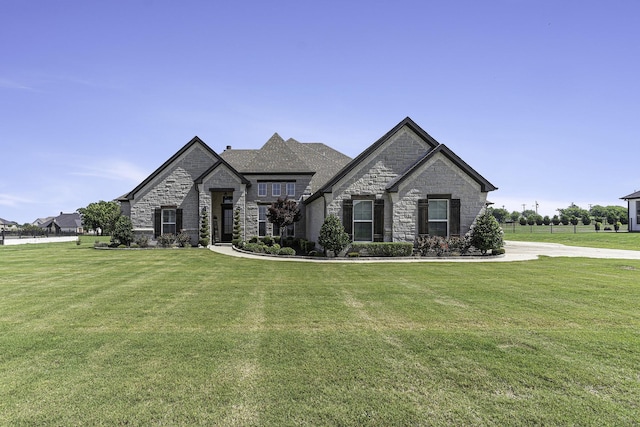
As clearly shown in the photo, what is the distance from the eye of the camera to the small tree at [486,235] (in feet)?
63.9

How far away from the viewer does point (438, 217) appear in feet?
67.3

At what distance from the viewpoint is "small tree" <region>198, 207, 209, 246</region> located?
2670cm

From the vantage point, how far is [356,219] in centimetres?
2062

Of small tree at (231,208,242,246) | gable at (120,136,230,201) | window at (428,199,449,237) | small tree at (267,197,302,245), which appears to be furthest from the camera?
gable at (120,136,230,201)

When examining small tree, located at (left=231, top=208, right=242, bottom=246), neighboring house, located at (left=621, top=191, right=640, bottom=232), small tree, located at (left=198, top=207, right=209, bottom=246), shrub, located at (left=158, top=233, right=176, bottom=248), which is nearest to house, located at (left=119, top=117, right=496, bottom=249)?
small tree, located at (left=198, top=207, right=209, bottom=246)

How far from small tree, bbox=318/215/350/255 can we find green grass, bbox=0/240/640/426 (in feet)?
29.1

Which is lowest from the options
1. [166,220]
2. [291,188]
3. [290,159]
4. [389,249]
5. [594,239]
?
[594,239]

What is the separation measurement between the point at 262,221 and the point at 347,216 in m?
10.8

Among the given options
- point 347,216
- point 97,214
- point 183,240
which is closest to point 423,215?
point 347,216

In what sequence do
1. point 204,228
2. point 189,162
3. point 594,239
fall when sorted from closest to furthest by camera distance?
point 204,228 → point 189,162 → point 594,239

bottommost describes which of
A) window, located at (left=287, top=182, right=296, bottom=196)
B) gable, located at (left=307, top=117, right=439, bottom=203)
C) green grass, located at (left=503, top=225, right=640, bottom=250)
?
green grass, located at (left=503, top=225, right=640, bottom=250)

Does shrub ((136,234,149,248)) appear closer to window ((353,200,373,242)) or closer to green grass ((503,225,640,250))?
Answer: window ((353,200,373,242))

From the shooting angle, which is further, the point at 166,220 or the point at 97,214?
the point at 97,214

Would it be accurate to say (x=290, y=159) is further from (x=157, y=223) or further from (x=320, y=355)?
(x=320, y=355)
